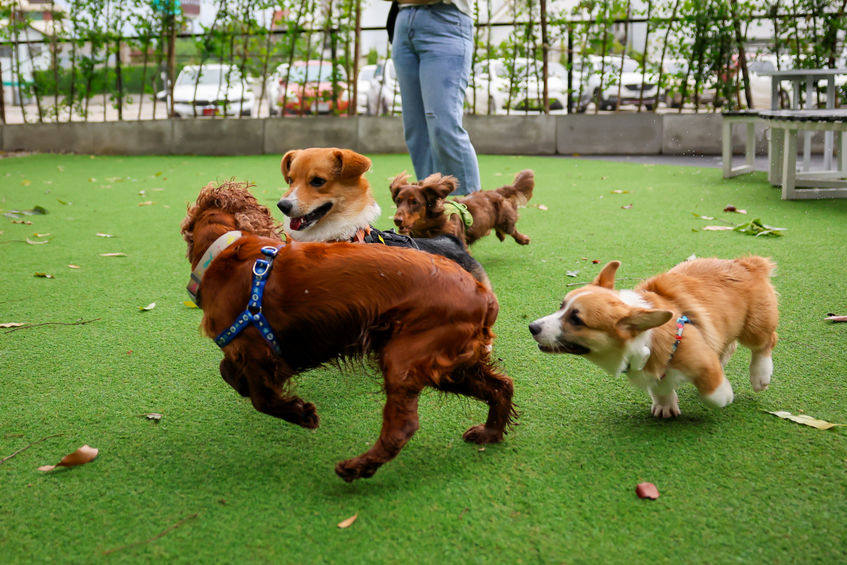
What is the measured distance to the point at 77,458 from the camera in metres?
2.08

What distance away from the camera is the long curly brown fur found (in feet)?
7.47

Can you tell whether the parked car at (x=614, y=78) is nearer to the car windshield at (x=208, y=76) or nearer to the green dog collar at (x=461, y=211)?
the car windshield at (x=208, y=76)

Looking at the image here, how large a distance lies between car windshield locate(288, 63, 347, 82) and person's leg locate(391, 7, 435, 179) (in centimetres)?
651

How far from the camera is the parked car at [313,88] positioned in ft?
36.7

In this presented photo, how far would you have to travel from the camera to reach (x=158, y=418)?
2.39m

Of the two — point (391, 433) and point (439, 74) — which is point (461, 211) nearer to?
point (439, 74)

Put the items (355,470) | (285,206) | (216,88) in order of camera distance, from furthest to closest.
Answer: (216,88) → (285,206) → (355,470)

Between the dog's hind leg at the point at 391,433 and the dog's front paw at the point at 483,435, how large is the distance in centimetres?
33

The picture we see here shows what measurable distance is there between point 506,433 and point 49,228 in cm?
477

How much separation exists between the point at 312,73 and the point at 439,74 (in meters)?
7.39

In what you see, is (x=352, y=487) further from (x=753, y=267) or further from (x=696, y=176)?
(x=696, y=176)

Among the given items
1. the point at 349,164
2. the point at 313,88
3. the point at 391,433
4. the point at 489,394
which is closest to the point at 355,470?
the point at 391,433

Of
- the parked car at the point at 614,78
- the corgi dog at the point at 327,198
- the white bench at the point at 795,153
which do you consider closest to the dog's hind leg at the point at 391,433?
the corgi dog at the point at 327,198

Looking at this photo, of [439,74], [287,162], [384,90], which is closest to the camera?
[287,162]
